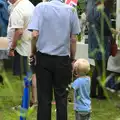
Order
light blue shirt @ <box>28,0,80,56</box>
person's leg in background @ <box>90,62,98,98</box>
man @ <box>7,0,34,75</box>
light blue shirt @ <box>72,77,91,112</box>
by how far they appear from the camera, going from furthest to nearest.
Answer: person's leg in background @ <box>90,62,98,98</box>
man @ <box>7,0,34,75</box>
light blue shirt @ <box>72,77,91,112</box>
light blue shirt @ <box>28,0,80,56</box>

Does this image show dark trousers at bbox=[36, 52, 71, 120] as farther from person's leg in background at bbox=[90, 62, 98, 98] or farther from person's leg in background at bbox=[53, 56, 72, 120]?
person's leg in background at bbox=[90, 62, 98, 98]

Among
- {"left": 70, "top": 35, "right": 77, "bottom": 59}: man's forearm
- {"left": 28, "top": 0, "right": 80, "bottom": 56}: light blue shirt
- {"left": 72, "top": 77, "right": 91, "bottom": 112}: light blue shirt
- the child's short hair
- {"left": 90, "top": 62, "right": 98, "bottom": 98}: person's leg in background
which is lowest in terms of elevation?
{"left": 90, "top": 62, "right": 98, "bottom": 98}: person's leg in background

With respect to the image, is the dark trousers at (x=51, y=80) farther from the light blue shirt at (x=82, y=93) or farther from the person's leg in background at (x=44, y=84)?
the light blue shirt at (x=82, y=93)

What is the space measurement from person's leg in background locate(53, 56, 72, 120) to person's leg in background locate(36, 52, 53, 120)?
0.07 metres

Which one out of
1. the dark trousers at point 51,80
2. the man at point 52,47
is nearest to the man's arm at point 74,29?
the man at point 52,47

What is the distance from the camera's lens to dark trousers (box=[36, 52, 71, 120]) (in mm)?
4562

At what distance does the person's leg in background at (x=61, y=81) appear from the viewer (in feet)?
15.0

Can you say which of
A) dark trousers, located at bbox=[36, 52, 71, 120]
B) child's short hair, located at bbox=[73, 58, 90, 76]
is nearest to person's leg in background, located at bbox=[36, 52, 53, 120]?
dark trousers, located at bbox=[36, 52, 71, 120]

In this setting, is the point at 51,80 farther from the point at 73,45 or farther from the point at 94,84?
the point at 94,84

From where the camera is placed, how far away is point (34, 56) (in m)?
4.75

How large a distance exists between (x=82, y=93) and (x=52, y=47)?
2.03 feet

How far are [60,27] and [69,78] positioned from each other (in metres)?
0.59

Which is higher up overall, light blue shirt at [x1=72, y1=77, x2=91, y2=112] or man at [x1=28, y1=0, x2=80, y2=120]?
man at [x1=28, y1=0, x2=80, y2=120]

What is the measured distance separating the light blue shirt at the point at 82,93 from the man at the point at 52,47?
0.11 metres
